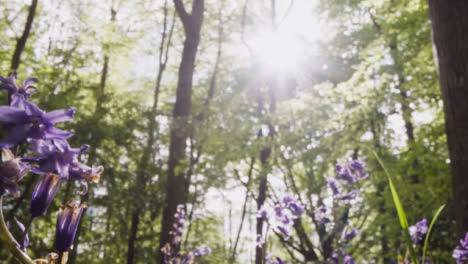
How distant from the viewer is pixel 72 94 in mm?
7734

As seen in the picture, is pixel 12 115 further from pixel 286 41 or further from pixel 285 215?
pixel 286 41

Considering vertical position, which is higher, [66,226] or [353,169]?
[353,169]

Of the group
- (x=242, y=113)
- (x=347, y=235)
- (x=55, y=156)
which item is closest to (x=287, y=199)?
(x=347, y=235)

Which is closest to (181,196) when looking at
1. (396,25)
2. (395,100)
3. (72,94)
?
(72,94)

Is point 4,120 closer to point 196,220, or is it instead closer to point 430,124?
point 430,124

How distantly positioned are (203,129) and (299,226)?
260 cm

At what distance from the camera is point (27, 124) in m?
0.56

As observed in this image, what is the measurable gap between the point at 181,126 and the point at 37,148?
7.00 meters

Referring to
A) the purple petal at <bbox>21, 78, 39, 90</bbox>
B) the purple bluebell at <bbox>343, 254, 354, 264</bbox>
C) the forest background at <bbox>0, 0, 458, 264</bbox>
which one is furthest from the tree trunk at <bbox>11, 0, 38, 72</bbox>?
the purple petal at <bbox>21, 78, 39, 90</bbox>

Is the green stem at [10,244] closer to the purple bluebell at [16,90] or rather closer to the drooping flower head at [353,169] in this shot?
the purple bluebell at [16,90]

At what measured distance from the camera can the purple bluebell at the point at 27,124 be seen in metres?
0.54

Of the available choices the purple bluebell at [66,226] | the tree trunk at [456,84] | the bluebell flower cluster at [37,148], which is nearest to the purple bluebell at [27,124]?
the bluebell flower cluster at [37,148]

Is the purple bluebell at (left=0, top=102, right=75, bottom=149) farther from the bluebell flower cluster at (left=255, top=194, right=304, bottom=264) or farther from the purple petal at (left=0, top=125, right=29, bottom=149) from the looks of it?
the bluebell flower cluster at (left=255, top=194, right=304, bottom=264)

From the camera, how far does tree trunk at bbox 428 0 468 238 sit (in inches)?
91.9
